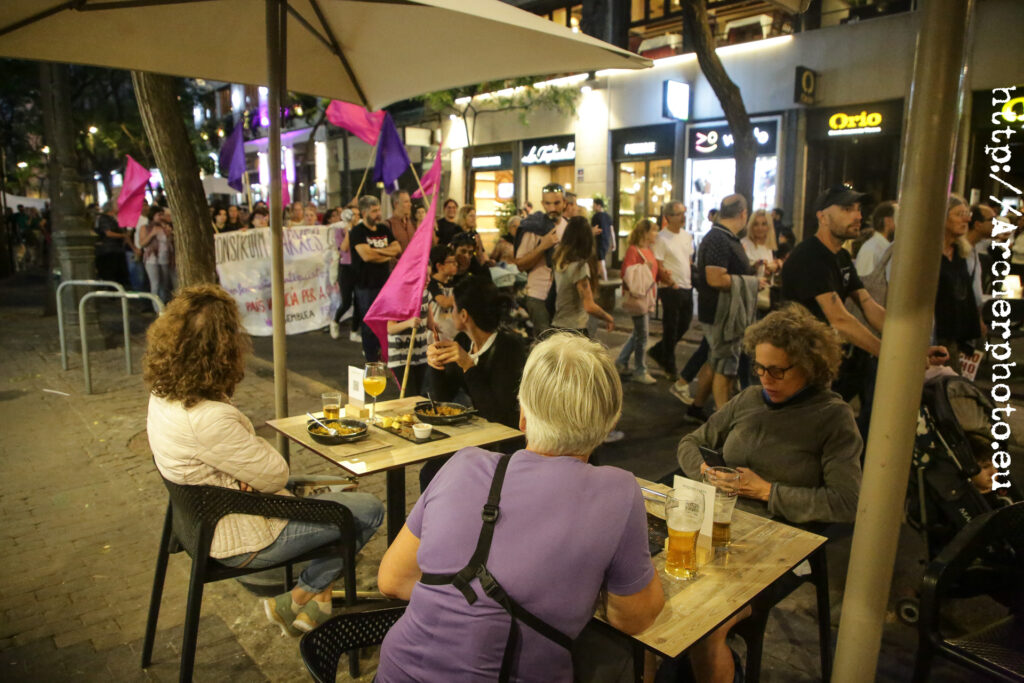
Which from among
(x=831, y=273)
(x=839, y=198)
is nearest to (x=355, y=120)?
(x=839, y=198)

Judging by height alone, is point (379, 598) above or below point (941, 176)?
below

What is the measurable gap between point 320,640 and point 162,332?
151 cm

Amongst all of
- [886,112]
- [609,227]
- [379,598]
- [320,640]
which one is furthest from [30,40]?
[886,112]

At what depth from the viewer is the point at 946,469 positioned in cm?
317

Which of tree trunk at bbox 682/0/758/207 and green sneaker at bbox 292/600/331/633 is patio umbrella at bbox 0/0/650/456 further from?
tree trunk at bbox 682/0/758/207

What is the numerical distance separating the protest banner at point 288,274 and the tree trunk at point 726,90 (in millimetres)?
7580

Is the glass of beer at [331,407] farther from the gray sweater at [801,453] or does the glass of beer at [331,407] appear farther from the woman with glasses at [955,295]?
the woman with glasses at [955,295]

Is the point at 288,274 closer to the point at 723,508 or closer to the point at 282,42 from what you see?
the point at 282,42

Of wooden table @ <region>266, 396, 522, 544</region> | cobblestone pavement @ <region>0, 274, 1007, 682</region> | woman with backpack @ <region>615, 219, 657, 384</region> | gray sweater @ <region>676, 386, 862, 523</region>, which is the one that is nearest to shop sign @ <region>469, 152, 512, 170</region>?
woman with backpack @ <region>615, 219, 657, 384</region>

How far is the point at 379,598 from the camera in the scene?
3.53 metres

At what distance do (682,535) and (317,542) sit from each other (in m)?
1.56

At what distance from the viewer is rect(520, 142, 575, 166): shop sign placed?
63.7 feet

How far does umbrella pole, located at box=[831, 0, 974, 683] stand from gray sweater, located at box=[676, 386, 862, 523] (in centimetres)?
84

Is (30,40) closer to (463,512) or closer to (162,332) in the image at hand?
(162,332)
